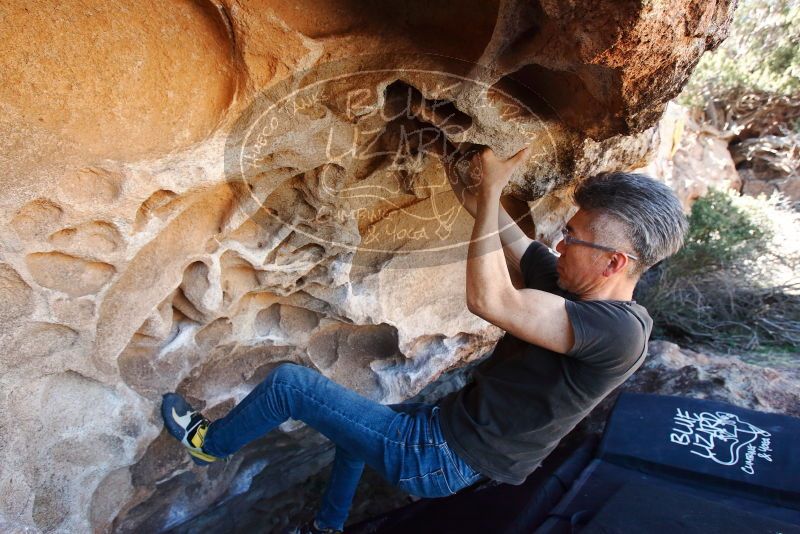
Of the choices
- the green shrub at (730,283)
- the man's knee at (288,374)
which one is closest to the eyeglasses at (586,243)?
the man's knee at (288,374)

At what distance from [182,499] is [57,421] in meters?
0.82

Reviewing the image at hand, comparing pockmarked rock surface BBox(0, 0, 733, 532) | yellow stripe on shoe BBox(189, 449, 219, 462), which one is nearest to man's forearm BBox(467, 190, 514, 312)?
pockmarked rock surface BBox(0, 0, 733, 532)

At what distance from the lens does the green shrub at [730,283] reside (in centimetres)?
349

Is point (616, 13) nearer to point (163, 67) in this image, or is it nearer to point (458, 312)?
point (163, 67)

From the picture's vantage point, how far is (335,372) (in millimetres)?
1889

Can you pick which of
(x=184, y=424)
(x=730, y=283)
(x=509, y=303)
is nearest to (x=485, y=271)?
(x=509, y=303)

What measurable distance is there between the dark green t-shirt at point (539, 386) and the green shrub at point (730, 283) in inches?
105

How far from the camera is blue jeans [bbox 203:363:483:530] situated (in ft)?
4.35

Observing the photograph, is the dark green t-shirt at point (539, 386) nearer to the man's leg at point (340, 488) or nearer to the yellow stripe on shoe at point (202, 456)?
the man's leg at point (340, 488)

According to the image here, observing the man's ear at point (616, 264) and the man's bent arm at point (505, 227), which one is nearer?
the man's ear at point (616, 264)

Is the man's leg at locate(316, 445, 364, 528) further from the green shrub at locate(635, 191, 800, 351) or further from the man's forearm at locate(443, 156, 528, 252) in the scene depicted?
the green shrub at locate(635, 191, 800, 351)

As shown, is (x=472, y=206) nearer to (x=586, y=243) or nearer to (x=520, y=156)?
(x=520, y=156)

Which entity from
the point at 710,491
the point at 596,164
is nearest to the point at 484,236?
the point at 596,164

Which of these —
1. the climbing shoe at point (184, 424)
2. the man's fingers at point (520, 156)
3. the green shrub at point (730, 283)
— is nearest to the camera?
the man's fingers at point (520, 156)
